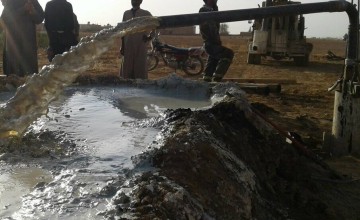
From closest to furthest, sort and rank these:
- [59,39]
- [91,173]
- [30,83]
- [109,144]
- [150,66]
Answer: [91,173] → [109,144] → [30,83] → [59,39] → [150,66]

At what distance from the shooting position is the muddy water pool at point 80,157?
7.15ft

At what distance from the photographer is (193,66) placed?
40.9 feet

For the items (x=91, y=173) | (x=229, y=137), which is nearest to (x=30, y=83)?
(x=91, y=173)

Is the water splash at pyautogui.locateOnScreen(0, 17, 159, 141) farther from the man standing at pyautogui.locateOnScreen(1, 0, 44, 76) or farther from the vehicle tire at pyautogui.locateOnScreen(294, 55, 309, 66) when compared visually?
the vehicle tire at pyautogui.locateOnScreen(294, 55, 309, 66)

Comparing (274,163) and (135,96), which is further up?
(135,96)

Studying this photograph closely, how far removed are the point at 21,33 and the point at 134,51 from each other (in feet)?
5.38

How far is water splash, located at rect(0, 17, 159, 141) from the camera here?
10.8 feet

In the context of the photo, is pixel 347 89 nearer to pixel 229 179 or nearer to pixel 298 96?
pixel 229 179

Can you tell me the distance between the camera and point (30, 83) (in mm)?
3561

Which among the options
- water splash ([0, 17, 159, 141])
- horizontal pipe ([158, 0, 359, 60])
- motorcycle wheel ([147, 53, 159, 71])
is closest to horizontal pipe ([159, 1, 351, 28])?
horizontal pipe ([158, 0, 359, 60])

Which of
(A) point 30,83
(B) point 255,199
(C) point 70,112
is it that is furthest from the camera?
(C) point 70,112

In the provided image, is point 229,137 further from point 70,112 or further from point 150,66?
point 150,66

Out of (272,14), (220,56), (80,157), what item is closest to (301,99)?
(220,56)

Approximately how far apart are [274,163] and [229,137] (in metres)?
0.62
